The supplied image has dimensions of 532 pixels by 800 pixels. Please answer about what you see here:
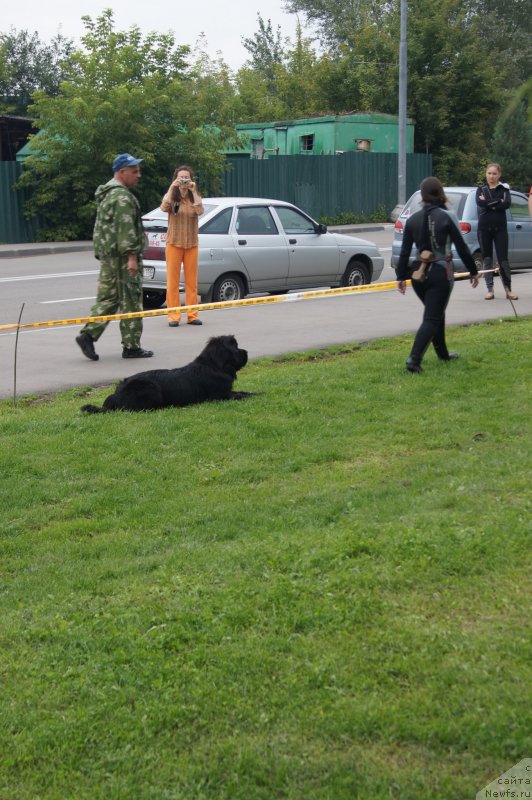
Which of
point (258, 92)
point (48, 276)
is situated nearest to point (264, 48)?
point (258, 92)

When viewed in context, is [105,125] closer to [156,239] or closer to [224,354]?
[156,239]

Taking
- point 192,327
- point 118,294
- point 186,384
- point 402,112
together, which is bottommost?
point 186,384

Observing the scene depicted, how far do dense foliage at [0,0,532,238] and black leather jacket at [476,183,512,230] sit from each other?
6.49 ft

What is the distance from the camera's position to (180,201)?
1209cm

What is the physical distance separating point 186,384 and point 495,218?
7.84m

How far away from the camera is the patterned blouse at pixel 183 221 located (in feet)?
39.7

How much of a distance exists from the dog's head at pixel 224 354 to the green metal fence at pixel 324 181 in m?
24.4

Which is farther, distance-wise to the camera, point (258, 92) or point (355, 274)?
point (258, 92)

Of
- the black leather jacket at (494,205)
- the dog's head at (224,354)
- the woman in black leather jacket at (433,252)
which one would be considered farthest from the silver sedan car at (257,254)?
the dog's head at (224,354)

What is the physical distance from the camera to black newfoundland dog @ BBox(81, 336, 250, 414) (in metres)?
7.91

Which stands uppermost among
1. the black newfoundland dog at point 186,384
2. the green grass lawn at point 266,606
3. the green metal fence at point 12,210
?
the green metal fence at point 12,210

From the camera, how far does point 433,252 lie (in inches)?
349

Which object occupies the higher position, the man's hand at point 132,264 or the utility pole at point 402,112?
the utility pole at point 402,112

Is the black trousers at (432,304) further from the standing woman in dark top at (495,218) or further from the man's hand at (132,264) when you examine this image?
the standing woman in dark top at (495,218)
